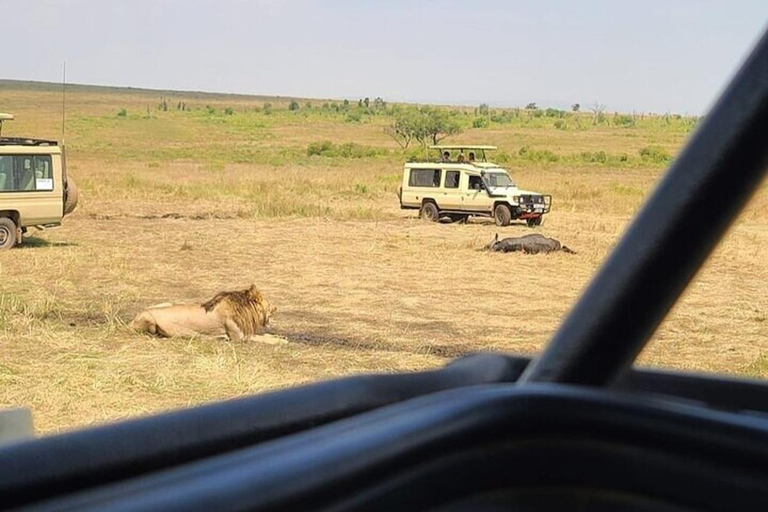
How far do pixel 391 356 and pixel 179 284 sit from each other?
4188mm

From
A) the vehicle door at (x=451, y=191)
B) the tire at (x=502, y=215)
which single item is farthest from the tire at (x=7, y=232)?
the tire at (x=502, y=215)

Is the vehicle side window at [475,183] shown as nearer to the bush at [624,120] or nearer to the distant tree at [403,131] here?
the bush at [624,120]

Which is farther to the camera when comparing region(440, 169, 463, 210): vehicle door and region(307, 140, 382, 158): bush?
region(307, 140, 382, 158): bush

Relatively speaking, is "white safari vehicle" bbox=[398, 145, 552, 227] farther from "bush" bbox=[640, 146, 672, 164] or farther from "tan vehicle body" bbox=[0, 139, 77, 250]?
"bush" bbox=[640, 146, 672, 164]

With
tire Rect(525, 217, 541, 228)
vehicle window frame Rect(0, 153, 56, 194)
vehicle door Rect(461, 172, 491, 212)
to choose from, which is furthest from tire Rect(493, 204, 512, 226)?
vehicle window frame Rect(0, 153, 56, 194)

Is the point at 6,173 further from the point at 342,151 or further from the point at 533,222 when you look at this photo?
the point at 342,151

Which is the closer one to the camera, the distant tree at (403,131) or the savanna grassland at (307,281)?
the savanna grassland at (307,281)

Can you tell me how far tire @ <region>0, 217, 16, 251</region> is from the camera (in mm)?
12758

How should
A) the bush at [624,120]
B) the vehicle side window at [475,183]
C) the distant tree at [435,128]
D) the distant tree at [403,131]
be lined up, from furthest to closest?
the distant tree at [403,131], the distant tree at [435,128], the bush at [624,120], the vehicle side window at [475,183]

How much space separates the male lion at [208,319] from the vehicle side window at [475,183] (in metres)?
10.4

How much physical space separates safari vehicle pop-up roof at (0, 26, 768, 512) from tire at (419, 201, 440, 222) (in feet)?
56.6

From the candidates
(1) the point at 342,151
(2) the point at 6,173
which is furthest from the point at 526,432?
(1) the point at 342,151

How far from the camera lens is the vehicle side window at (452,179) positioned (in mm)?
17922

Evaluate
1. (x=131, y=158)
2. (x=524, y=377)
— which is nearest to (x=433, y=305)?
(x=524, y=377)
